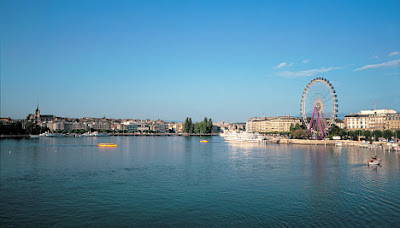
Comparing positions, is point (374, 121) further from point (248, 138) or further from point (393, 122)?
point (248, 138)

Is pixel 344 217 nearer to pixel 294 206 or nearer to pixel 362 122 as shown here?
pixel 294 206

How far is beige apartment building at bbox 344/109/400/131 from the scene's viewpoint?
73.2 meters

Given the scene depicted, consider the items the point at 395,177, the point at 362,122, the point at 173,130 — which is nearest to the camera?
the point at 395,177

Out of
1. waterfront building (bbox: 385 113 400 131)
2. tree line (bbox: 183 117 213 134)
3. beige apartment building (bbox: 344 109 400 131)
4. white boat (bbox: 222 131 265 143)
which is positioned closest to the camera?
white boat (bbox: 222 131 265 143)

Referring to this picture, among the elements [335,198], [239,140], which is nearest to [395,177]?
[335,198]

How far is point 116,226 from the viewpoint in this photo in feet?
36.6

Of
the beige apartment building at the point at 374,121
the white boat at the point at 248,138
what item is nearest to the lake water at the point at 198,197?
the white boat at the point at 248,138

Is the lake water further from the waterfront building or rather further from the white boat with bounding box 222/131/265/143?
the waterfront building

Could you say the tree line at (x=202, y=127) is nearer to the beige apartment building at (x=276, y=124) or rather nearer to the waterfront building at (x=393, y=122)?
the beige apartment building at (x=276, y=124)

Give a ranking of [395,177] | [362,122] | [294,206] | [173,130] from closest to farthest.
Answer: [294,206] → [395,177] → [362,122] → [173,130]

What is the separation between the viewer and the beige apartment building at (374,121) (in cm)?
7319

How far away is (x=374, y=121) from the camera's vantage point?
7825 centimetres

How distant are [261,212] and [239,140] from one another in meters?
61.0

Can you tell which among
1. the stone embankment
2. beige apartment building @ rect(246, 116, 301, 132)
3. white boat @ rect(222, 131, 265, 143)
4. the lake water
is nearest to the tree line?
beige apartment building @ rect(246, 116, 301, 132)
